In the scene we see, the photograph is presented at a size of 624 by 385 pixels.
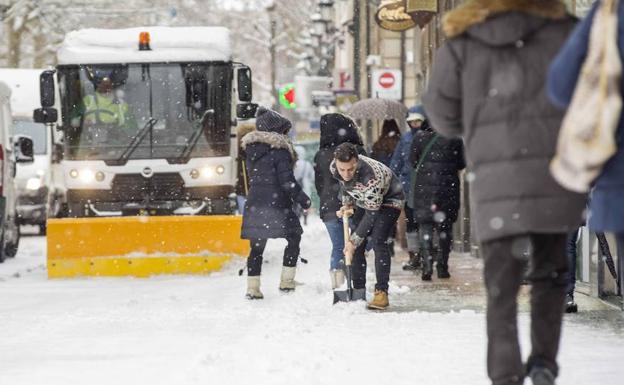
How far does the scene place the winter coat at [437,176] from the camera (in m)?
14.4

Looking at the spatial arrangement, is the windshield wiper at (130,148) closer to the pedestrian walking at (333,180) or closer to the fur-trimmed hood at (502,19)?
the pedestrian walking at (333,180)

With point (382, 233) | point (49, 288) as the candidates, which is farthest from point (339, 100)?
point (382, 233)

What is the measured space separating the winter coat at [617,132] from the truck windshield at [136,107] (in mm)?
13009

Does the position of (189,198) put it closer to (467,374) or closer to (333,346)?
(333,346)

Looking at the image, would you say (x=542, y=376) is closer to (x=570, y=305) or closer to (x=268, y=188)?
(x=570, y=305)

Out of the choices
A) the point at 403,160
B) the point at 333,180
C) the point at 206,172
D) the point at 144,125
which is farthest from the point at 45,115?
the point at 333,180

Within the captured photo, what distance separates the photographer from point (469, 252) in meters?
19.3

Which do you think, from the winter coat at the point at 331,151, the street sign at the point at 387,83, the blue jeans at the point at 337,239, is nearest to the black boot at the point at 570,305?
the winter coat at the point at 331,151

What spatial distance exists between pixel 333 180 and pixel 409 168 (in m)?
3.45

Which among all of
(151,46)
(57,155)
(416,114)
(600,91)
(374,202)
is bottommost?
(57,155)

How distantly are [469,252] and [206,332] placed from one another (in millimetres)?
10149

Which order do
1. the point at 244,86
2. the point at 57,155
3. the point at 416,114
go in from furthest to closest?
the point at 57,155
the point at 244,86
the point at 416,114

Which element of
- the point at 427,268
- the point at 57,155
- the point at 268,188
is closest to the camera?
the point at 268,188

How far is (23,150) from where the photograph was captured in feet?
64.7
